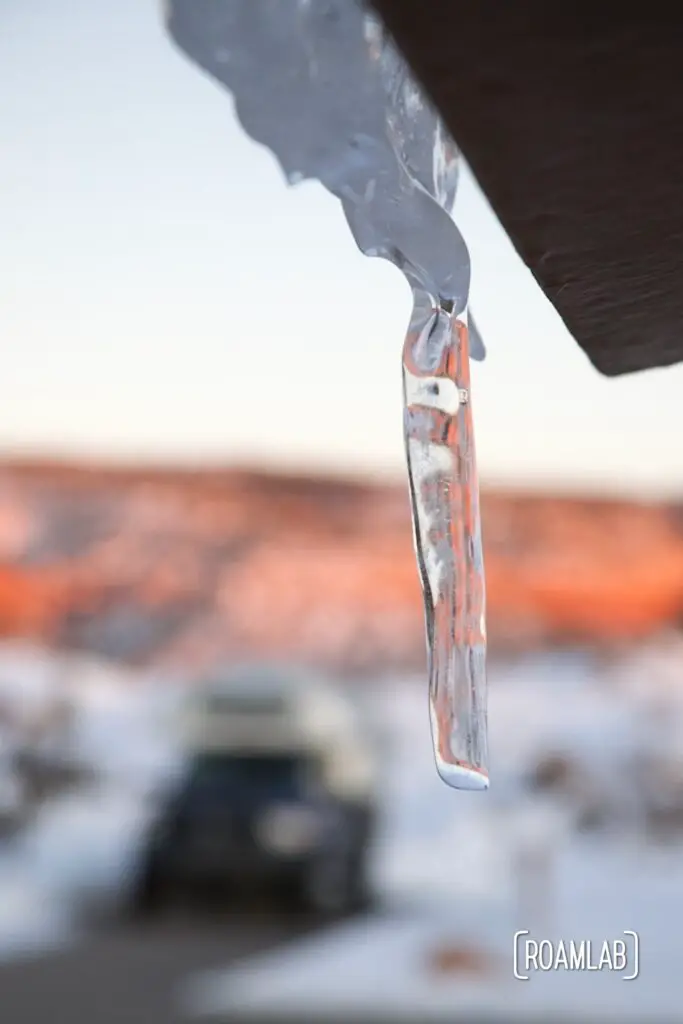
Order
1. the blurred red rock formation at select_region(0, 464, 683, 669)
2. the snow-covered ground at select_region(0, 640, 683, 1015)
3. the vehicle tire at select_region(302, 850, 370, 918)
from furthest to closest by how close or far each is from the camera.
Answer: the blurred red rock formation at select_region(0, 464, 683, 669), the vehicle tire at select_region(302, 850, 370, 918), the snow-covered ground at select_region(0, 640, 683, 1015)

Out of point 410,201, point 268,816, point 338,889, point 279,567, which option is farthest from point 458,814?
point 410,201

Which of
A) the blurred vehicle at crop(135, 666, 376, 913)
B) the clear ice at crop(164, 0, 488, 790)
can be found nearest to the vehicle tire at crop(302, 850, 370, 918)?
the blurred vehicle at crop(135, 666, 376, 913)

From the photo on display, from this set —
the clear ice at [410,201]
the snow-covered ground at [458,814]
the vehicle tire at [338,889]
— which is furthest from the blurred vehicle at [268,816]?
the clear ice at [410,201]

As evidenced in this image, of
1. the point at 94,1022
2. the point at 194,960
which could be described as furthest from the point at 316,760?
the point at 94,1022

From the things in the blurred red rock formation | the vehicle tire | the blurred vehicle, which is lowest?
the vehicle tire

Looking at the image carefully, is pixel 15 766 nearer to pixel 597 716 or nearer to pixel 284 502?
pixel 284 502

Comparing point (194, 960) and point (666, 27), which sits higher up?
point (666, 27)

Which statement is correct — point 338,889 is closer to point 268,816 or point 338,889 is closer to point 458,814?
point 268,816

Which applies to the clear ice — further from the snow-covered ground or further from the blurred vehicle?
the blurred vehicle
